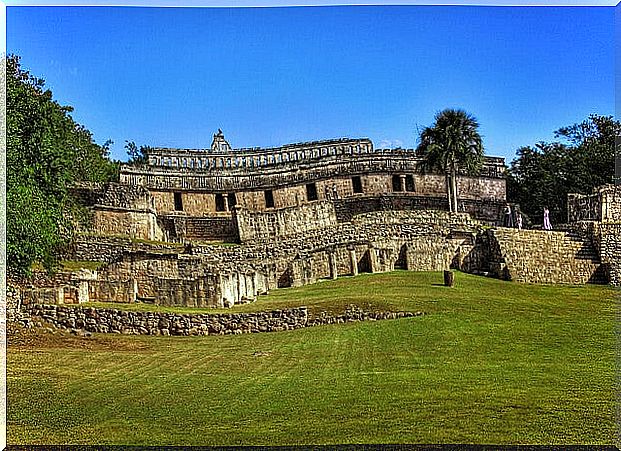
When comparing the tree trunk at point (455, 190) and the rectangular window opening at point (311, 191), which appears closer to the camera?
the tree trunk at point (455, 190)

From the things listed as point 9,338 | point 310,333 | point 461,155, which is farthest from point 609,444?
point 9,338

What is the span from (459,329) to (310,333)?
207cm

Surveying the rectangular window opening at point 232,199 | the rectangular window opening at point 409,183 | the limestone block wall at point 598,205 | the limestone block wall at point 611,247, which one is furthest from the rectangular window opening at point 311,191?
the limestone block wall at point 611,247

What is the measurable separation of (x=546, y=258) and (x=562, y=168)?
61.4 inches

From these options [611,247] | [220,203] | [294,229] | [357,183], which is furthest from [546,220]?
[220,203]

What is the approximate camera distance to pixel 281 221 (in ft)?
59.2

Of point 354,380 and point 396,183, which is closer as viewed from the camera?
point 354,380

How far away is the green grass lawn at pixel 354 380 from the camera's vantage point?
8652 millimetres

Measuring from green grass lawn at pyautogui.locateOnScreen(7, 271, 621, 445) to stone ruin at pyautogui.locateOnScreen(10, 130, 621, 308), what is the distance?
1.54 m

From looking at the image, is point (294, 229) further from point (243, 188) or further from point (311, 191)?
point (243, 188)

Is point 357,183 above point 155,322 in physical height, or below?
above

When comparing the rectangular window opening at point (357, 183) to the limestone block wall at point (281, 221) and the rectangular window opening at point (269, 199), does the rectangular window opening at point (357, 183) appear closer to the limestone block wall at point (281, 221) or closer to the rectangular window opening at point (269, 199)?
the limestone block wall at point (281, 221)

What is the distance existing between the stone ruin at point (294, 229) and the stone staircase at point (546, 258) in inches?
1.0

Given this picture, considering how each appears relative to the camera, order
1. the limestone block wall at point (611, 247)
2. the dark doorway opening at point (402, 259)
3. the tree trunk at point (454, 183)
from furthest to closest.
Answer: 1. the tree trunk at point (454, 183)
2. the dark doorway opening at point (402, 259)
3. the limestone block wall at point (611, 247)
